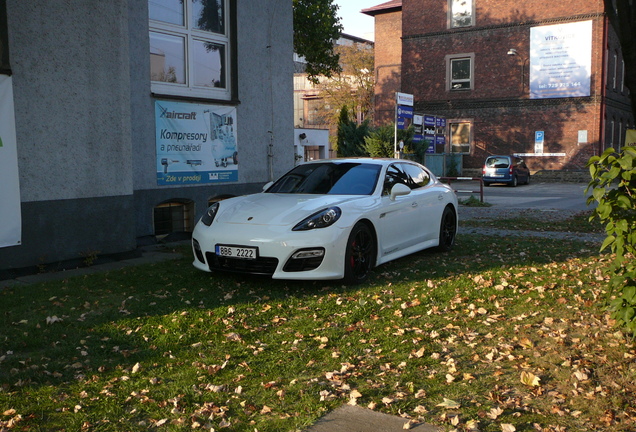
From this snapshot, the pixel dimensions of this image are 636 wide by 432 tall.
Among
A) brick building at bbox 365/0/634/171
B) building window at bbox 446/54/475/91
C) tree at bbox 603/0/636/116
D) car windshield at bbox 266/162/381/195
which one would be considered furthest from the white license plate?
building window at bbox 446/54/475/91

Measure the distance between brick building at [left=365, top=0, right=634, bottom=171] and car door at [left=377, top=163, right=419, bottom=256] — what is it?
Answer: 30619 mm

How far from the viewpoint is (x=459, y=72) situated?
133 ft

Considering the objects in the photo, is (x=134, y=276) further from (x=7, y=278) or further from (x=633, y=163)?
(x=633, y=163)

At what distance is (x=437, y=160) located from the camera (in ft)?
123

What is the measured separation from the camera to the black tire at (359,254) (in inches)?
278

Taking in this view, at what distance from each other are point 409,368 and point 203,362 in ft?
4.92

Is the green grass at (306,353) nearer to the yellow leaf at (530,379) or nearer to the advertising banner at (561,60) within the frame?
the yellow leaf at (530,379)

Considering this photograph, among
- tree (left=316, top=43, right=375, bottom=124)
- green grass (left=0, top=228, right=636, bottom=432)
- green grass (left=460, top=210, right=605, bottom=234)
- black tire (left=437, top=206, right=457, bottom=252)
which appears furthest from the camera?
tree (left=316, top=43, right=375, bottom=124)

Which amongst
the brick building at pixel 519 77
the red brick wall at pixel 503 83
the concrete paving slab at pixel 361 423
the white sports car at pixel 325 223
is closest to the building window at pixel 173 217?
the white sports car at pixel 325 223

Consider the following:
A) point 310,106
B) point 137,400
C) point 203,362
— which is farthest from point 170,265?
point 310,106

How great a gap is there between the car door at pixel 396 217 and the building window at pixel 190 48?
14.4 ft

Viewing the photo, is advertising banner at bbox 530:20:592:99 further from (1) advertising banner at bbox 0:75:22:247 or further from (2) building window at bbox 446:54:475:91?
(1) advertising banner at bbox 0:75:22:247

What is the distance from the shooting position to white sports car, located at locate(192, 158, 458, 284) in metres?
6.81

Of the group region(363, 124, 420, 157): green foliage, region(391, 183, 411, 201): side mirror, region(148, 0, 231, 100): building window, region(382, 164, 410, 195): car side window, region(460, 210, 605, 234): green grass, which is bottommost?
region(460, 210, 605, 234): green grass
